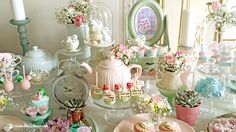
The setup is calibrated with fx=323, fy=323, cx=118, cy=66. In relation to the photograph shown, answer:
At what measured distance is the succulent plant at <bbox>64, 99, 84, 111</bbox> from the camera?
1.02 metres

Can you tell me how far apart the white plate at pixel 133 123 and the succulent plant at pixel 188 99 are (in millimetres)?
58

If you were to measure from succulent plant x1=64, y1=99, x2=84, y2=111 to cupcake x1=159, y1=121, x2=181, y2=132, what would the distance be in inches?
10.5

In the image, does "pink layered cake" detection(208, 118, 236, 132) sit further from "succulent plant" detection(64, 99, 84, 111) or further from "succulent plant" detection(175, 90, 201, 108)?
"succulent plant" detection(64, 99, 84, 111)

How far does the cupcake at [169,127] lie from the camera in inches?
36.5

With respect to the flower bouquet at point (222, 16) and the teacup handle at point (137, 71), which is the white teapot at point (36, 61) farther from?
the flower bouquet at point (222, 16)

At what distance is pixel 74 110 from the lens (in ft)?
3.34

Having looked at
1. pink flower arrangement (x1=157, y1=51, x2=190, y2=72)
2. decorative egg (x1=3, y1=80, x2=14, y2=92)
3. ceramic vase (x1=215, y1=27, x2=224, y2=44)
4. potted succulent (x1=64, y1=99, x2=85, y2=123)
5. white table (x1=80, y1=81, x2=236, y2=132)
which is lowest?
white table (x1=80, y1=81, x2=236, y2=132)

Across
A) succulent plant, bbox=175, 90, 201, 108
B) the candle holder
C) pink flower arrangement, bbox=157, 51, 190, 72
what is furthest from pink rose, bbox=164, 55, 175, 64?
the candle holder

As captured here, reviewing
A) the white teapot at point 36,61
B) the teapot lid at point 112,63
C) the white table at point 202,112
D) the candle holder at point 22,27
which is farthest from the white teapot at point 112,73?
the candle holder at point 22,27

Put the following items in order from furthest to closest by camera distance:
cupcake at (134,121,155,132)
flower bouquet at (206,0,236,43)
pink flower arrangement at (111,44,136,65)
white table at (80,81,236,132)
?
1. flower bouquet at (206,0,236,43)
2. pink flower arrangement at (111,44,136,65)
3. white table at (80,81,236,132)
4. cupcake at (134,121,155,132)

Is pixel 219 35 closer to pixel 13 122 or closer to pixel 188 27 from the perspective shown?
pixel 188 27

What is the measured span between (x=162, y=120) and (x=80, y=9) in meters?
0.59

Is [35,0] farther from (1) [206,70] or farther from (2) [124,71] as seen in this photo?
(1) [206,70]

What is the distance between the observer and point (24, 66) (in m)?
1.21
